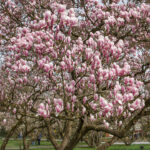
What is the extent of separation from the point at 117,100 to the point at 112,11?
4.17 m

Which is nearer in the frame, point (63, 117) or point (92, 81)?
point (92, 81)

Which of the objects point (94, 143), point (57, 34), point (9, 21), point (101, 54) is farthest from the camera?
point (94, 143)

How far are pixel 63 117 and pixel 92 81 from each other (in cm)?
105

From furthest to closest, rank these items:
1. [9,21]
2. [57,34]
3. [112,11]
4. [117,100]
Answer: [9,21] < [112,11] < [57,34] < [117,100]

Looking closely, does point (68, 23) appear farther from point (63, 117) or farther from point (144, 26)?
point (144, 26)

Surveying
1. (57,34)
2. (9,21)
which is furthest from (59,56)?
(9,21)

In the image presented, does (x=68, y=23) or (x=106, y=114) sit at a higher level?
(x=68, y=23)

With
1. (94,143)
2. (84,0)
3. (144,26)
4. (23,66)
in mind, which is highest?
(84,0)

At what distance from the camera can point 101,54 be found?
5160 mm

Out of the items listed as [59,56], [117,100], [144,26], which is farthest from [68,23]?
[144,26]

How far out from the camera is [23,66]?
190 inches

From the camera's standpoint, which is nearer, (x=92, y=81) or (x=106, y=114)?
(x=106, y=114)

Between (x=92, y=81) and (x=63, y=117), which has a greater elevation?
(x=92, y=81)

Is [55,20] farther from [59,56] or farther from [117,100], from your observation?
[117,100]
